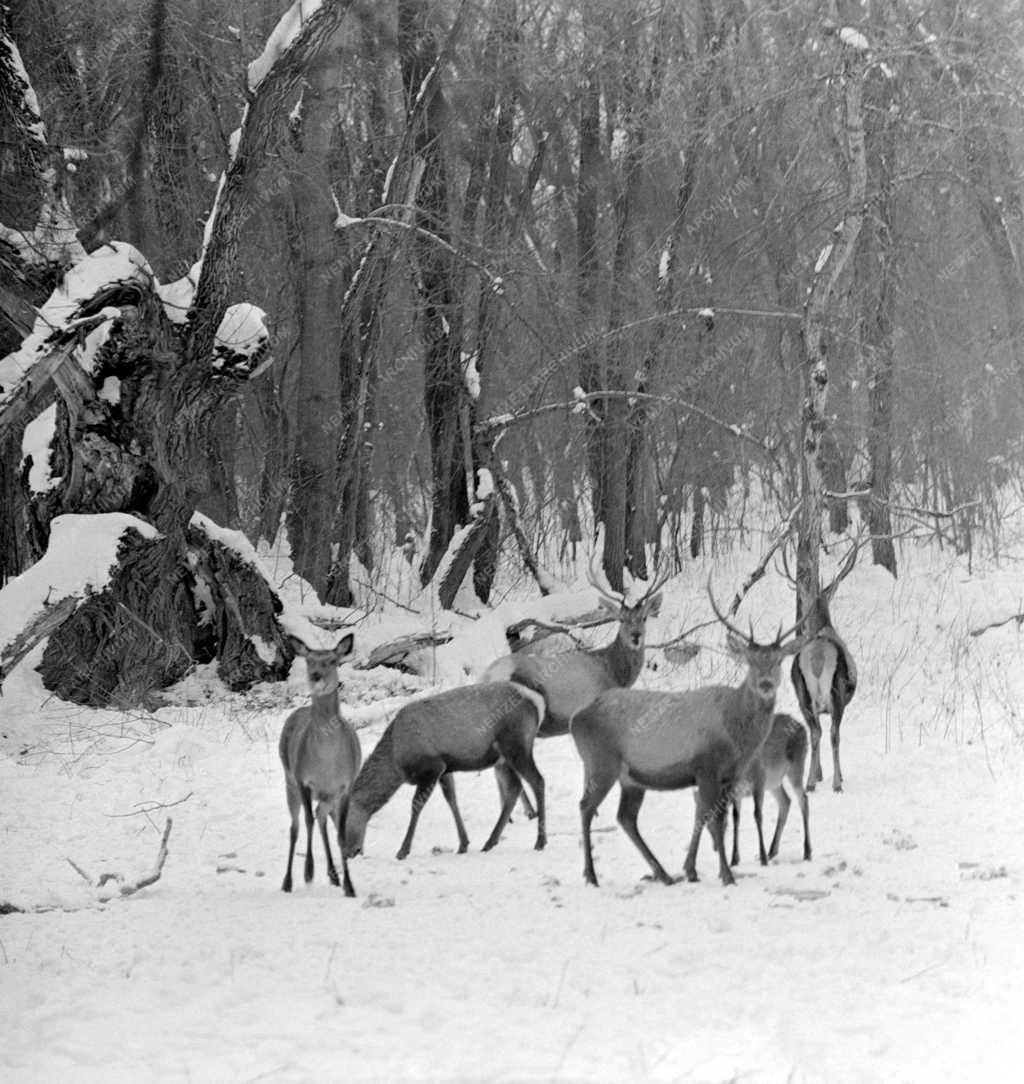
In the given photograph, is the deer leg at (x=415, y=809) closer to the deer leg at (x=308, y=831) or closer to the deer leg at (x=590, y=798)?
the deer leg at (x=308, y=831)

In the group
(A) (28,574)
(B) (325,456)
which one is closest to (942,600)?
(B) (325,456)

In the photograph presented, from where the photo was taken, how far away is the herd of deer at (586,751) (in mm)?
6598

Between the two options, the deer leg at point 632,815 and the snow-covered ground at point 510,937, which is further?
the deer leg at point 632,815

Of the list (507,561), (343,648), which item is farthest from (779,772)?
(507,561)

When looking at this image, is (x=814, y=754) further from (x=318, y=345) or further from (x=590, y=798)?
(x=318, y=345)

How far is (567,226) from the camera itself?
21016mm

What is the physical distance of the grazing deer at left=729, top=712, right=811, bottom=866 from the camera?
692 cm

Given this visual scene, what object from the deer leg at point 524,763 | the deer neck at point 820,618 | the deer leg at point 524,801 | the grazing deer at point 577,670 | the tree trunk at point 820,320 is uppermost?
the tree trunk at point 820,320

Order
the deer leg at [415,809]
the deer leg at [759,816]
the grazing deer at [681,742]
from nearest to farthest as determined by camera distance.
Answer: the grazing deer at [681,742] → the deer leg at [759,816] → the deer leg at [415,809]

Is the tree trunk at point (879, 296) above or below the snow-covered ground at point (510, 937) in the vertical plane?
above

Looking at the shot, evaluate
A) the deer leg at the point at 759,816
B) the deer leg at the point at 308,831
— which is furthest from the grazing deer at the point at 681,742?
the deer leg at the point at 308,831

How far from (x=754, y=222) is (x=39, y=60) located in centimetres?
913

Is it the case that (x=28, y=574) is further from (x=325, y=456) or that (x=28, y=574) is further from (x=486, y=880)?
(x=486, y=880)

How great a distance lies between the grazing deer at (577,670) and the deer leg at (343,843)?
2.18m
